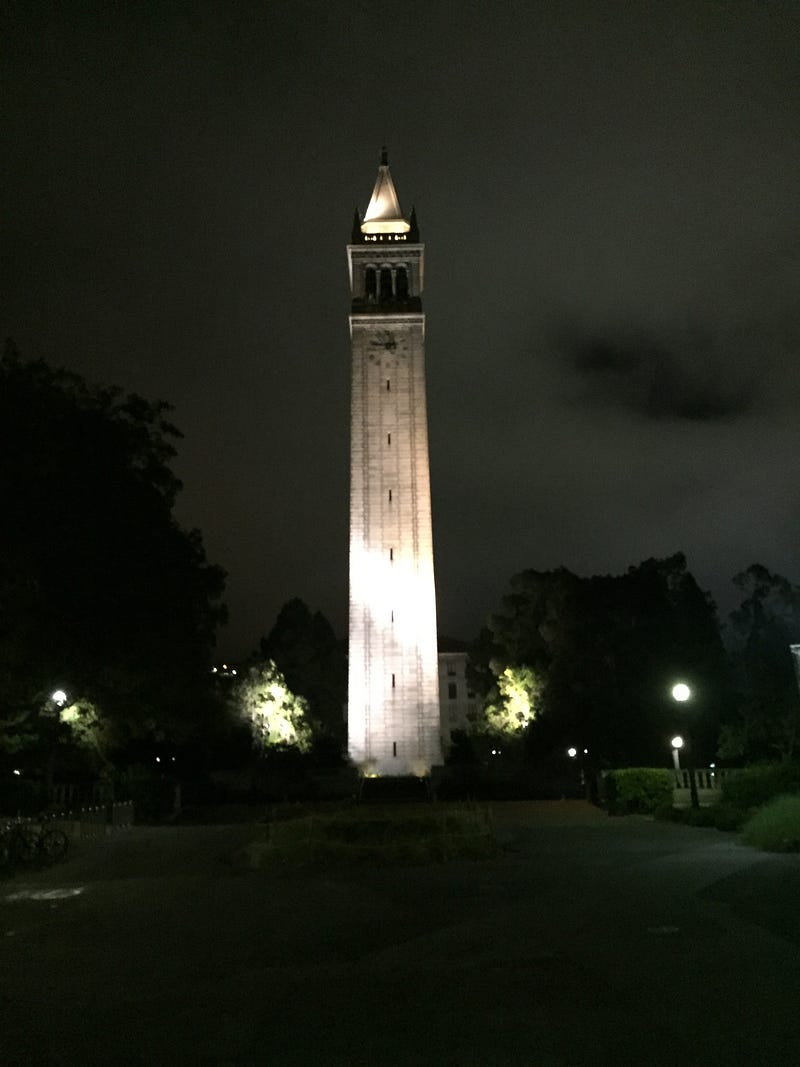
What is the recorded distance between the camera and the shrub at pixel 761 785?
23.6m

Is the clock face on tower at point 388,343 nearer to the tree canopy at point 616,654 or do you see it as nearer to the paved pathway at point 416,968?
the tree canopy at point 616,654

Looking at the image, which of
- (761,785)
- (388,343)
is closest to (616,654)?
(388,343)

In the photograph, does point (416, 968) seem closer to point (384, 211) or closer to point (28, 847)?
point (28, 847)

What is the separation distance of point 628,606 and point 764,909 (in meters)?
44.3

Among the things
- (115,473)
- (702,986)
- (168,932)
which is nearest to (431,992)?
(702,986)

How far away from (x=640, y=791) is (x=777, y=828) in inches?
554

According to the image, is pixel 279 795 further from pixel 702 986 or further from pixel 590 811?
pixel 702 986

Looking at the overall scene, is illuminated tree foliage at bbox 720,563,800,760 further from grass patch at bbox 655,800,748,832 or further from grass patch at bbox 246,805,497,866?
grass patch at bbox 246,805,497,866

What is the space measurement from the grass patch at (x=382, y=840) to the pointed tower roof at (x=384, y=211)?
5355cm

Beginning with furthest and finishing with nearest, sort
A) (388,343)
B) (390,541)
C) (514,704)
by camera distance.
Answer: (388,343)
(390,541)
(514,704)

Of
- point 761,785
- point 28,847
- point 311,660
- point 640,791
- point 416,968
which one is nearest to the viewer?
point 416,968

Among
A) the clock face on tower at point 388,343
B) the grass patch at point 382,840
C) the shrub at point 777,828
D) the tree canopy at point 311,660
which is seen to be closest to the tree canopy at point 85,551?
the grass patch at point 382,840

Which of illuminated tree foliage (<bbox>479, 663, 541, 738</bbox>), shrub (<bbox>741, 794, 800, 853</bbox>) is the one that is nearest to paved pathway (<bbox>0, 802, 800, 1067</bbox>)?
shrub (<bbox>741, 794, 800, 853</bbox>)

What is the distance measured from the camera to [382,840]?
66.5 feet
